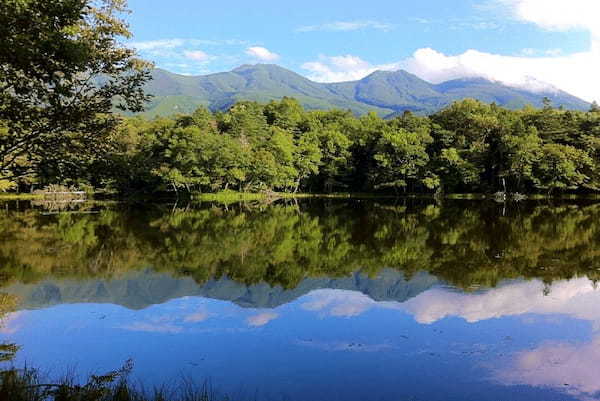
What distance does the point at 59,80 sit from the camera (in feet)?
25.4

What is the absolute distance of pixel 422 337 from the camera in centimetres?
1037

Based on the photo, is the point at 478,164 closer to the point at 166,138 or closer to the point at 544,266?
the point at 166,138

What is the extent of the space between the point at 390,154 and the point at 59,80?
55003 mm

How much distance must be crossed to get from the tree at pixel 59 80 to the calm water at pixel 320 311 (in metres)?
4.03

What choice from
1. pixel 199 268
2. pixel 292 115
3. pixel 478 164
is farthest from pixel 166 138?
pixel 199 268

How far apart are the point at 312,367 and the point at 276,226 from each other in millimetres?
20363

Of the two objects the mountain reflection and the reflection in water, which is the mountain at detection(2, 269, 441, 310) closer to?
the mountain reflection

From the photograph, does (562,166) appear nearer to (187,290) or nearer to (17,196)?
(187,290)

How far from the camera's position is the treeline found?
5572cm

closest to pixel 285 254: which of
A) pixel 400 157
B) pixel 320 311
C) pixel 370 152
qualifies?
pixel 320 311

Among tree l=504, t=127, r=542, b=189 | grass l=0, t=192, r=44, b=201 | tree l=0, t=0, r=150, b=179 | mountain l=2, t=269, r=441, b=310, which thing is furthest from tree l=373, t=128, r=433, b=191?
tree l=0, t=0, r=150, b=179

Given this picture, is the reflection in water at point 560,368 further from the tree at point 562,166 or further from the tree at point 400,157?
the tree at point 562,166

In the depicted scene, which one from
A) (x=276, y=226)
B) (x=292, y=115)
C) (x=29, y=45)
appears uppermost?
(x=292, y=115)

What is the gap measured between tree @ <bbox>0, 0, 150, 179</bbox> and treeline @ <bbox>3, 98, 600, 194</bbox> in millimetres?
42493
